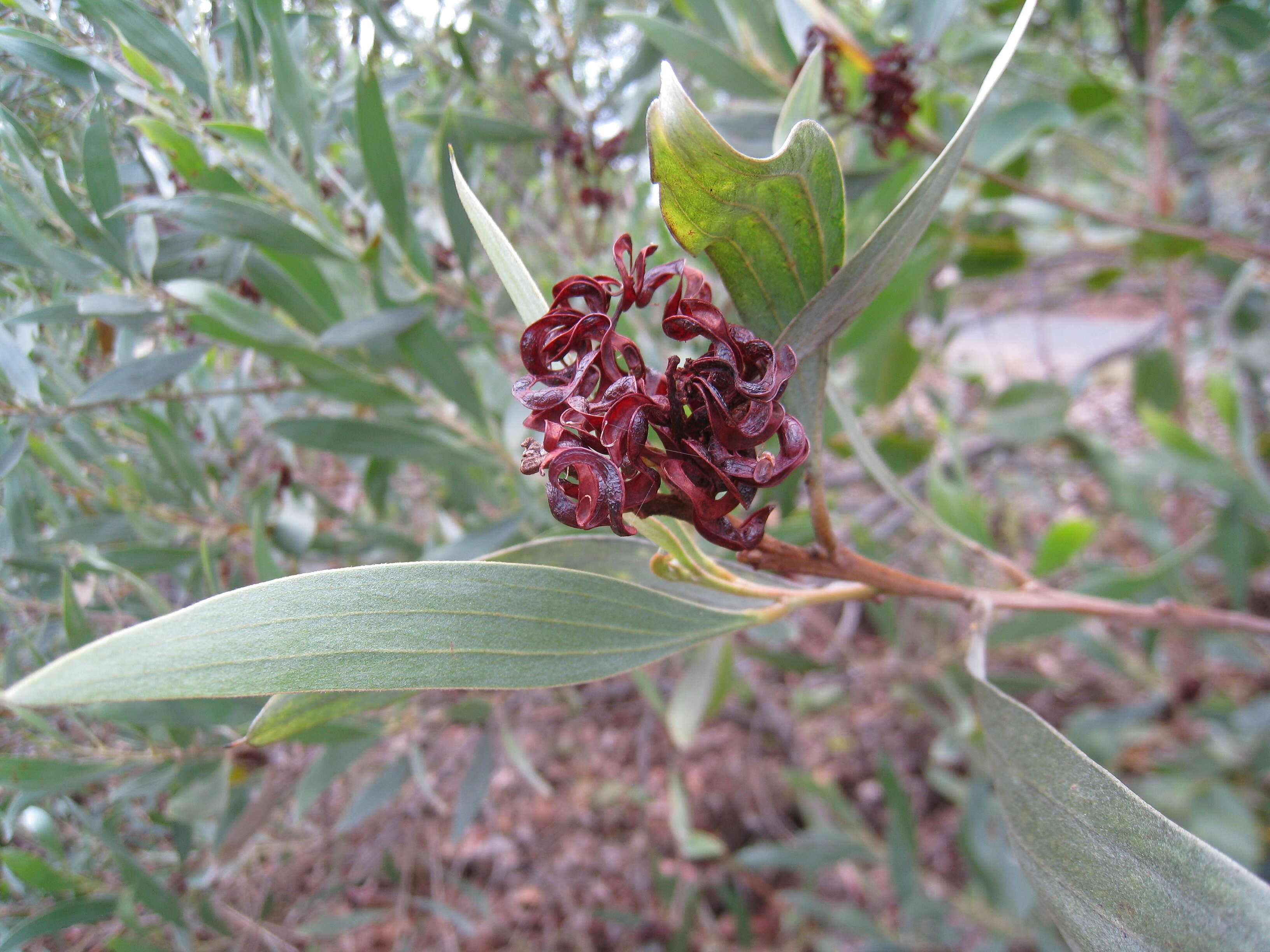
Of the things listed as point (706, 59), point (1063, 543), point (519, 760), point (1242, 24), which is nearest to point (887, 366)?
point (1063, 543)

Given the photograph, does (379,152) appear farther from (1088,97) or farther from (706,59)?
(1088,97)

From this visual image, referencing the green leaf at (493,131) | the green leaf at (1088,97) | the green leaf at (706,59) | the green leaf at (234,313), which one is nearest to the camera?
the green leaf at (234,313)

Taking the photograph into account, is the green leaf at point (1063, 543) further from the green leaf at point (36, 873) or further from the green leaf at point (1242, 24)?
the green leaf at point (36, 873)

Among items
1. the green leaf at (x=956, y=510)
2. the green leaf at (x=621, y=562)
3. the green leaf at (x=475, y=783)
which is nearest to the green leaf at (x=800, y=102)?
the green leaf at (x=621, y=562)

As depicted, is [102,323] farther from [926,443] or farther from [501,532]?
[926,443]

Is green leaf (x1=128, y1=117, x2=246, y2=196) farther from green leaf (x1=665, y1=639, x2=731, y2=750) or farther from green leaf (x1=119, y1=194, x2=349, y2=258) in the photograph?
green leaf (x1=665, y1=639, x2=731, y2=750)
